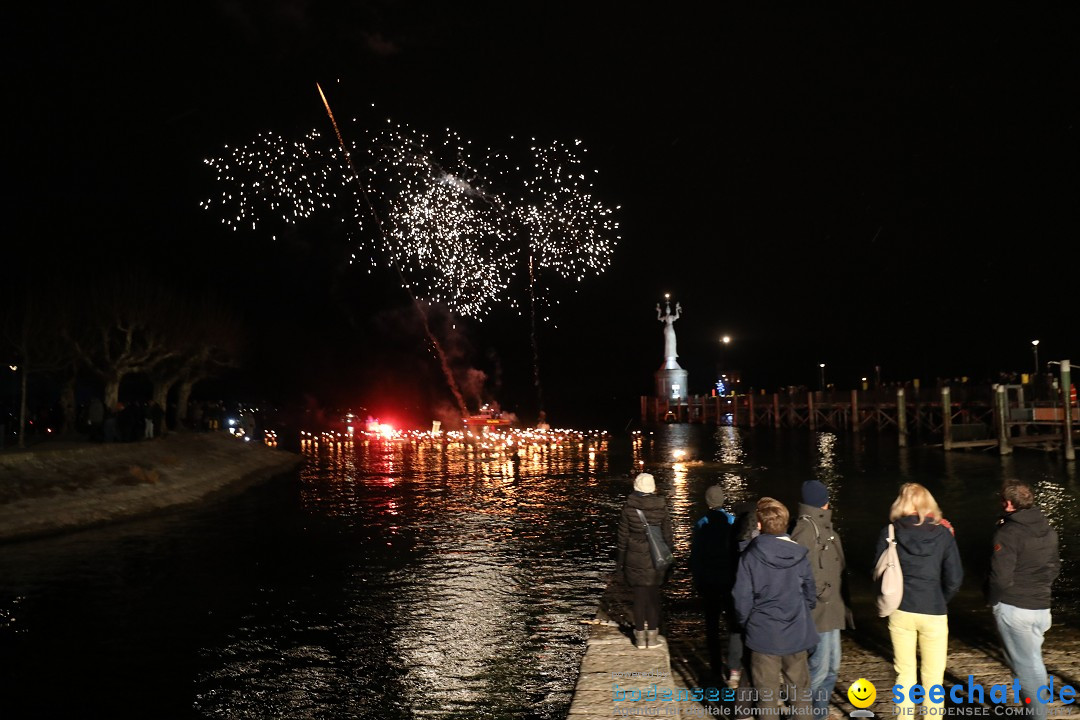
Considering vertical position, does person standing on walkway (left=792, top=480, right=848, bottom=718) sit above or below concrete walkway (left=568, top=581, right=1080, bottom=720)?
above

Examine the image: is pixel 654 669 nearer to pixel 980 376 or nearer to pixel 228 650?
pixel 228 650

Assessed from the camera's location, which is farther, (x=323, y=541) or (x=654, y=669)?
(x=323, y=541)

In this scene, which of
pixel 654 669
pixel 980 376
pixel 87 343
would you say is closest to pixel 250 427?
pixel 87 343

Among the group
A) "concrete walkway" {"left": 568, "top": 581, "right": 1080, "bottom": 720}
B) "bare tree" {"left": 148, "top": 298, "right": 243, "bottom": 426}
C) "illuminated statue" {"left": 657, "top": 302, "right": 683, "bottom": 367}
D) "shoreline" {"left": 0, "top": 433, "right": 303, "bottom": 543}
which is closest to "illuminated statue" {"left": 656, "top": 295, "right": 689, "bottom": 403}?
"illuminated statue" {"left": 657, "top": 302, "right": 683, "bottom": 367}

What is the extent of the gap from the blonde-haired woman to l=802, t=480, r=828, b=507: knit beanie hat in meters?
0.55

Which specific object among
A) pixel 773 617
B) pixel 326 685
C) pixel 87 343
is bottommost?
pixel 326 685

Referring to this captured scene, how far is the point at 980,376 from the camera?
3900 inches

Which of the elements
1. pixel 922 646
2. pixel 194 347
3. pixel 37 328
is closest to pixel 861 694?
pixel 922 646

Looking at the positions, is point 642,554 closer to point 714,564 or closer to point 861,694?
point 714,564

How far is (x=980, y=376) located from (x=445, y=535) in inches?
3831

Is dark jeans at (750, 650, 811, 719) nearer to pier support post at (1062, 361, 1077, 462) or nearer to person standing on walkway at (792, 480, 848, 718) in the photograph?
person standing on walkway at (792, 480, 848, 718)

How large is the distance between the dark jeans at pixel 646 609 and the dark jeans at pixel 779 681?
8.39 ft

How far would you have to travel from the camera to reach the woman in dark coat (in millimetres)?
8102

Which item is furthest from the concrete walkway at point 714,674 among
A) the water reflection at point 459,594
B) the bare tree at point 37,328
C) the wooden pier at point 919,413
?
the bare tree at point 37,328
